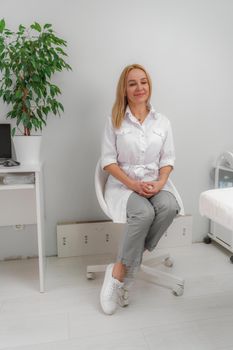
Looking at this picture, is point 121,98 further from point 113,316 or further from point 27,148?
point 113,316

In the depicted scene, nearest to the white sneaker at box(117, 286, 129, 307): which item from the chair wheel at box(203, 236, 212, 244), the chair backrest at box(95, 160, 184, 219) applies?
the chair backrest at box(95, 160, 184, 219)

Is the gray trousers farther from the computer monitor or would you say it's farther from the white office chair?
the computer monitor

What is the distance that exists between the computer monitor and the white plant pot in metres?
0.14

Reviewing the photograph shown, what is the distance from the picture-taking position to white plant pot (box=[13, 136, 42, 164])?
6.10 ft

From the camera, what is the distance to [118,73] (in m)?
2.20

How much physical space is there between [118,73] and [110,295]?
1432 millimetres

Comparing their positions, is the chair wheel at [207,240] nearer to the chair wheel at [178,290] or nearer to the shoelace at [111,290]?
the chair wheel at [178,290]

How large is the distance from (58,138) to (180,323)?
1366 millimetres

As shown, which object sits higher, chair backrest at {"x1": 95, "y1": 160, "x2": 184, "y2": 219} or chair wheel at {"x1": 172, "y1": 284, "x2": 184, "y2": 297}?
chair backrest at {"x1": 95, "y1": 160, "x2": 184, "y2": 219}

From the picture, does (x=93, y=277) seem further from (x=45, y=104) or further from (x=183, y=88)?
(x=183, y=88)

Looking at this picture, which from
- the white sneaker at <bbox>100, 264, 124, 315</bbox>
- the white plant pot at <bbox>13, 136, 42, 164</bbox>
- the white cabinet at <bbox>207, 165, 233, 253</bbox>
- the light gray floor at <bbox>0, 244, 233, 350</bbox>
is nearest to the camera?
the light gray floor at <bbox>0, 244, 233, 350</bbox>

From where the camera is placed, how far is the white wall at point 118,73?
82.8 inches

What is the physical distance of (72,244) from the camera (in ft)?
7.55

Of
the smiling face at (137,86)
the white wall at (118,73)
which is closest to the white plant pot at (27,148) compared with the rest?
the white wall at (118,73)
